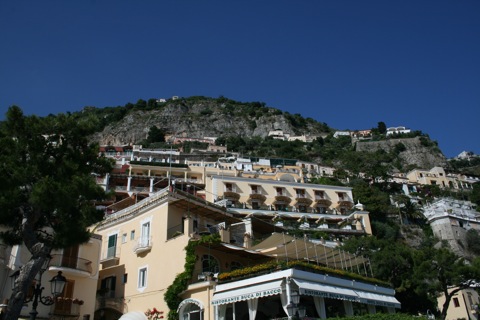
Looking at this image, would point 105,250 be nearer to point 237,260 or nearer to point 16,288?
point 237,260

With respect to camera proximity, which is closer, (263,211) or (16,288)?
(16,288)

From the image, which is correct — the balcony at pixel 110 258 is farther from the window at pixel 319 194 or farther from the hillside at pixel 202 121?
the hillside at pixel 202 121

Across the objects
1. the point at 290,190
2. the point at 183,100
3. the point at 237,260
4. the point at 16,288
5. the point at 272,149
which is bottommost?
the point at 16,288

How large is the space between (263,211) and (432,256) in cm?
2812

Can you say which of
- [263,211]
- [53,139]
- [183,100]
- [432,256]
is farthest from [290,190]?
[183,100]

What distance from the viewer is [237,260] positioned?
27.0 meters

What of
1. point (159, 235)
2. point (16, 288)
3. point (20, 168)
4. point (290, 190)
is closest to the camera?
point (16, 288)

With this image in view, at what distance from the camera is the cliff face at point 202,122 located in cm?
12556

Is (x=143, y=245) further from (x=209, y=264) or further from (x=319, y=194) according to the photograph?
(x=319, y=194)

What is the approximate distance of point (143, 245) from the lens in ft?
89.5

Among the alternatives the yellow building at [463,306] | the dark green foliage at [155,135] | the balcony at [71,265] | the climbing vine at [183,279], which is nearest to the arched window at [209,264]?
the climbing vine at [183,279]

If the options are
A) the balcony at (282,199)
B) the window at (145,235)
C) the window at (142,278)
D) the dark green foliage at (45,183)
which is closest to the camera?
the dark green foliage at (45,183)

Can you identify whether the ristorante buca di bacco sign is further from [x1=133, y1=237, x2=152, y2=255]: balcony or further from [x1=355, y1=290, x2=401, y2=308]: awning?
[x1=133, y1=237, x2=152, y2=255]: balcony

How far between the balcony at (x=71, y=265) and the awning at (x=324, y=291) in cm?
1176
